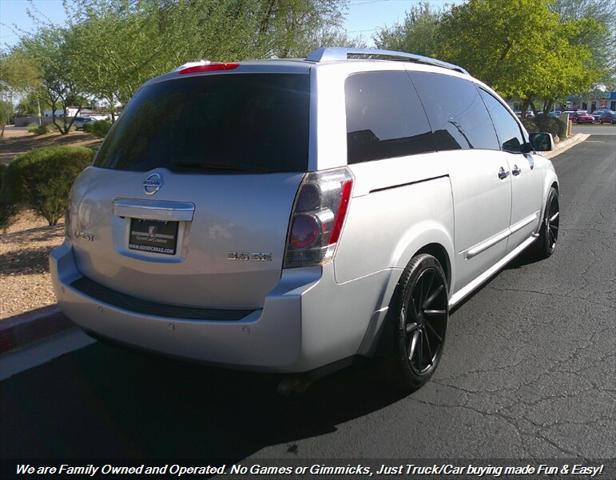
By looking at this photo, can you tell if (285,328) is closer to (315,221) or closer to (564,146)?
(315,221)

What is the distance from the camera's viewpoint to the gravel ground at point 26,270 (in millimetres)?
4617

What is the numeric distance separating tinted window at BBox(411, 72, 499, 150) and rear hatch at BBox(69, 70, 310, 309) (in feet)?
3.90

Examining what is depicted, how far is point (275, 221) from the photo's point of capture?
264 centimetres

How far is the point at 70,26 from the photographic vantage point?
26.3 feet

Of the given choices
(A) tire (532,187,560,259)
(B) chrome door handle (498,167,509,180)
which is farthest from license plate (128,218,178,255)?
(A) tire (532,187,560,259)

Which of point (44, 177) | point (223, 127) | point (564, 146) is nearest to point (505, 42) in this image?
point (564, 146)

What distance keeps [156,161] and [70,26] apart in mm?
6058

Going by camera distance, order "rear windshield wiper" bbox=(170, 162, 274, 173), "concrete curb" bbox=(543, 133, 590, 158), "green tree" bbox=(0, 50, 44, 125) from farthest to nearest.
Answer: "green tree" bbox=(0, 50, 44, 125) → "concrete curb" bbox=(543, 133, 590, 158) → "rear windshield wiper" bbox=(170, 162, 274, 173)

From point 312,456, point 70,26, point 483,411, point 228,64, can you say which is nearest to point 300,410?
point 312,456

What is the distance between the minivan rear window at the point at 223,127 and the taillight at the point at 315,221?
0.41 ft

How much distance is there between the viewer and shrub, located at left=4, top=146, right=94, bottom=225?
28.3 feet

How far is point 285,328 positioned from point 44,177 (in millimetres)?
7309

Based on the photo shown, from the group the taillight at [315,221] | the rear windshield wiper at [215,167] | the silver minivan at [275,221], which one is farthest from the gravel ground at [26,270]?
the taillight at [315,221]

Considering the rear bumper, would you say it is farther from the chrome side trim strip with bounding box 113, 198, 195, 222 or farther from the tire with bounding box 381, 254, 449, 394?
the chrome side trim strip with bounding box 113, 198, 195, 222
